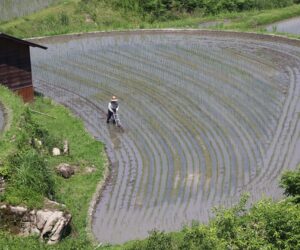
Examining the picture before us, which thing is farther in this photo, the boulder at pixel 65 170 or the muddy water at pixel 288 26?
the muddy water at pixel 288 26

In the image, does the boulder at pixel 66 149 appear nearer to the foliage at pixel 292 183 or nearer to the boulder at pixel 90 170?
the boulder at pixel 90 170

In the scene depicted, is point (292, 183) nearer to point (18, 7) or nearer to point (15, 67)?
point (15, 67)

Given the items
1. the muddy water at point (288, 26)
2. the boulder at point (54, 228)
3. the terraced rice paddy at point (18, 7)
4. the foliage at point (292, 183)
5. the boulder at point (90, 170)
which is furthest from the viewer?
the terraced rice paddy at point (18, 7)

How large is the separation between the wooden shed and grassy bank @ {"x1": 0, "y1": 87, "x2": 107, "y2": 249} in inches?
43.7

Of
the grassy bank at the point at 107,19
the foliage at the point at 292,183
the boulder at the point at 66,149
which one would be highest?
the grassy bank at the point at 107,19

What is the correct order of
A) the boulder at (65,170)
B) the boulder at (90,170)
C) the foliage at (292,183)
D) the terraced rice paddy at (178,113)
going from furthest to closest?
the boulder at (90,170) → the boulder at (65,170) → the terraced rice paddy at (178,113) → the foliage at (292,183)

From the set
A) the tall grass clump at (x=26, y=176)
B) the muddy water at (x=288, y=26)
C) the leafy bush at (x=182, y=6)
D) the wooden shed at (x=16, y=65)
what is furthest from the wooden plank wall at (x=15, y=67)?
the muddy water at (x=288, y=26)

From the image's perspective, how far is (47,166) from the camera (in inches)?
765

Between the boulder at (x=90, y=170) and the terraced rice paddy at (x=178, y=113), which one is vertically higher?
the terraced rice paddy at (x=178, y=113)

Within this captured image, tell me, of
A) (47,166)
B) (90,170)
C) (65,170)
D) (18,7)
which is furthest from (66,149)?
(18,7)

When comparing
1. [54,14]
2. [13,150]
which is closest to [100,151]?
[13,150]

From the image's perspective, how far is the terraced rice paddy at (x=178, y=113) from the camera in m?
19.2

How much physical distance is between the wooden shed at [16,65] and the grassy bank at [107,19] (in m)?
10.6

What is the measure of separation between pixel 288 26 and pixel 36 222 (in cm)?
2725
